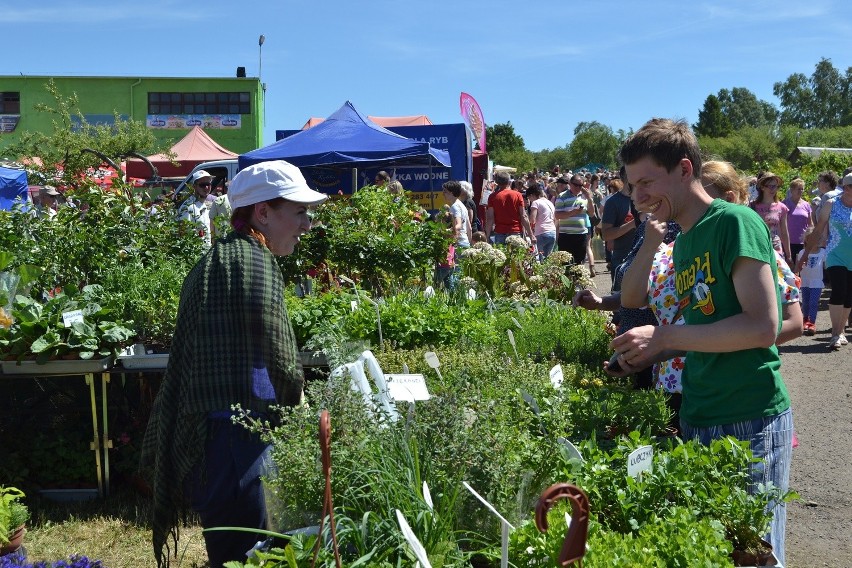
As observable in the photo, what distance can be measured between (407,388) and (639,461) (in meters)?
0.70

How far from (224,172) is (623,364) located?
17.4 meters

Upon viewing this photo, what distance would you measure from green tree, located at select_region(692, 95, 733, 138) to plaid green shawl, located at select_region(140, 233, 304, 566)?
89382mm

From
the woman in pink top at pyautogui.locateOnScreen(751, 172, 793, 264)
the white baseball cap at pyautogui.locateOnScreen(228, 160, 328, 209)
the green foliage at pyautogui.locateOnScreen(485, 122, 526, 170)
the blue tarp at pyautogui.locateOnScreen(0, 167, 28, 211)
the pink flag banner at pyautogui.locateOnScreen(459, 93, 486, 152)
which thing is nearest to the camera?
the white baseball cap at pyautogui.locateOnScreen(228, 160, 328, 209)

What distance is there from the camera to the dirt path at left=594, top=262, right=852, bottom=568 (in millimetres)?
4132

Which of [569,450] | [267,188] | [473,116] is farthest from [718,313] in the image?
[473,116]

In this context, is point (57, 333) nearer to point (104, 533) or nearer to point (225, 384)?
point (104, 533)

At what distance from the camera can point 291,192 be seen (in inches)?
102

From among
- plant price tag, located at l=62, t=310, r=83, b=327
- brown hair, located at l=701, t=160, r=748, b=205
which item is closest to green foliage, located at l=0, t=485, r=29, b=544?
plant price tag, located at l=62, t=310, r=83, b=327

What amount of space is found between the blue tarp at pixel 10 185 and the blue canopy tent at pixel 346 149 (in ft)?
19.6

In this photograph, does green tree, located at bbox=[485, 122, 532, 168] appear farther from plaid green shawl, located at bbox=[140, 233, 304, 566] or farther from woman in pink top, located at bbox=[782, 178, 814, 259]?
plaid green shawl, located at bbox=[140, 233, 304, 566]

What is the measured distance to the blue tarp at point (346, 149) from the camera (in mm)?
10133

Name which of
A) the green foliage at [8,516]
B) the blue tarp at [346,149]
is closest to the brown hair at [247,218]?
the green foliage at [8,516]

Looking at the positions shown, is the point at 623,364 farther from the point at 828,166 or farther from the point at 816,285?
the point at 828,166

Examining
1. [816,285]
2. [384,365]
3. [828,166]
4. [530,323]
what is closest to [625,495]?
[384,365]
